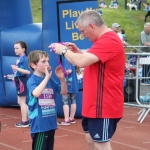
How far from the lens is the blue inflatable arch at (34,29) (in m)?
8.64

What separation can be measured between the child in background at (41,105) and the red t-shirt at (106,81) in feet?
1.83

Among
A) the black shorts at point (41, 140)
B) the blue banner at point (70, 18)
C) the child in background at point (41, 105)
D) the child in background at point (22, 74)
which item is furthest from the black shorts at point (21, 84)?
the black shorts at point (41, 140)

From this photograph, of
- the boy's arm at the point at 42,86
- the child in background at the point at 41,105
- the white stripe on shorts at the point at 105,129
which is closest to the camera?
the white stripe on shorts at the point at 105,129

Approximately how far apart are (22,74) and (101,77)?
3.70 m

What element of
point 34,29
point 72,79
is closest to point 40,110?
point 72,79

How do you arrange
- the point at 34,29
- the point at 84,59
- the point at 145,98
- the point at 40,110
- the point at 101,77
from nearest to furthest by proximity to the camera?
the point at 84,59 < the point at 101,77 < the point at 40,110 < the point at 145,98 < the point at 34,29

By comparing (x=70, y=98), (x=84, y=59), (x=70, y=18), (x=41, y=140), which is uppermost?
(x=70, y=18)

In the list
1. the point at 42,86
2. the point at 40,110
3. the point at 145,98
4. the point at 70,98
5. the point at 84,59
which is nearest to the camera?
the point at 84,59

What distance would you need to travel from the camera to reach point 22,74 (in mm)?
8406

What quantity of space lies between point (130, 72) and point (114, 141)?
4.34 metres

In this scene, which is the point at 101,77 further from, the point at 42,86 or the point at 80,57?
the point at 42,86

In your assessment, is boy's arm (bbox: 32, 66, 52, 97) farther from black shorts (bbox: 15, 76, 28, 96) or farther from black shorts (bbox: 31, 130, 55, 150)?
black shorts (bbox: 15, 76, 28, 96)

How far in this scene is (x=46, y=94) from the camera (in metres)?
5.50

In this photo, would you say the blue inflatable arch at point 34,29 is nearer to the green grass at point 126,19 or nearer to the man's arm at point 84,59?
the man's arm at point 84,59
